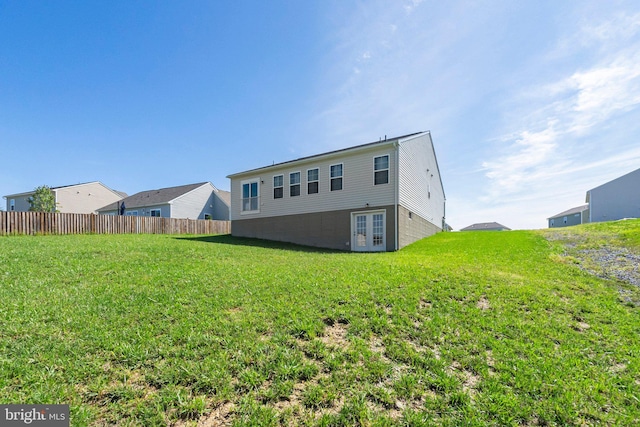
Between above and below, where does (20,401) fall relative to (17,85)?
below

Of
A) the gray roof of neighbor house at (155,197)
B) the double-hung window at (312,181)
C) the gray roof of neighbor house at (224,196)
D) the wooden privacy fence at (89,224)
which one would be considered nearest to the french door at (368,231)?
the double-hung window at (312,181)

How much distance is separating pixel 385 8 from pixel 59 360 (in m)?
11.3

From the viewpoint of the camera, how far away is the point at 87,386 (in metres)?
2.69

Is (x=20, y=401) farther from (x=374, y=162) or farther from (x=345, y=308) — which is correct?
(x=374, y=162)

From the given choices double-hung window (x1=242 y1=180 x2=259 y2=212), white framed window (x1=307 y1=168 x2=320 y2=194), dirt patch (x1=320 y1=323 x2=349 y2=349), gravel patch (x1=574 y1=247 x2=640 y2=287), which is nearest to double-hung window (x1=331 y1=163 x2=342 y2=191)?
white framed window (x1=307 y1=168 x2=320 y2=194)

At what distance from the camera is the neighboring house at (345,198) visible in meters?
13.1

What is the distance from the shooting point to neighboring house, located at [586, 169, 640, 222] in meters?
25.8

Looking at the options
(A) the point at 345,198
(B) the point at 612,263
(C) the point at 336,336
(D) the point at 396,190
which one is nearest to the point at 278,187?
(A) the point at 345,198

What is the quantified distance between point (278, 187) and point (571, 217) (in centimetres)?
4452

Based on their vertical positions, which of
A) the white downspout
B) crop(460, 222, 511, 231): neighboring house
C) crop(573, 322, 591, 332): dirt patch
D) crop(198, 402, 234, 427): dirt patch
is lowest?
crop(460, 222, 511, 231): neighboring house

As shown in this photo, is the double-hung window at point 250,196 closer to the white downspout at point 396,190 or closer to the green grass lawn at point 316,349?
the white downspout at point 396,190

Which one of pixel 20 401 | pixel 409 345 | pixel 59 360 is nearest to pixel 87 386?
pixel 20 401

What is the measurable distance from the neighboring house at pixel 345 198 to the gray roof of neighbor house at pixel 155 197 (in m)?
14.0

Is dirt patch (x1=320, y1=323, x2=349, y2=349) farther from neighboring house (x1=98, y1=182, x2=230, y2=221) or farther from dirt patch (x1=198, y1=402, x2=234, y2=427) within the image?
neighboring house (x1=98, y1=182, x2=230, y2=221)
